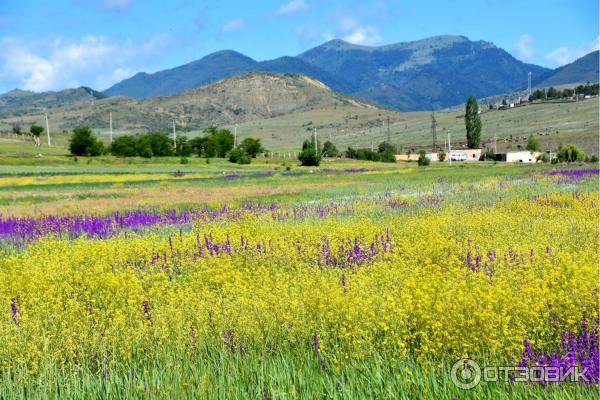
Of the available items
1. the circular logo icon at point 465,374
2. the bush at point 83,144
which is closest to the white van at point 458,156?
the bush at point 83,144

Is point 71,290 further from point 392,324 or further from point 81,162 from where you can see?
point 81,162

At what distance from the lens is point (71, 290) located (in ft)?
30.2

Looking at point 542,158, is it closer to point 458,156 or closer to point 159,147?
point 458,156

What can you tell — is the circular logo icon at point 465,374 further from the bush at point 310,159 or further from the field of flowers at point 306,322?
the bush at point 310,159

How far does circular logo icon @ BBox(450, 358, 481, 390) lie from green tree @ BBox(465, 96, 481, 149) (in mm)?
128730

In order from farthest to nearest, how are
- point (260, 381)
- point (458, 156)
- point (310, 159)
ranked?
point (458, 156) → point (310, 159) → point (260, 381)

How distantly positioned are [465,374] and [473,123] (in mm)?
132432

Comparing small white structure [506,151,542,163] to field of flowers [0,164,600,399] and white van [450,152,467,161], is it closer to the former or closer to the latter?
white van [450,152,467,161]

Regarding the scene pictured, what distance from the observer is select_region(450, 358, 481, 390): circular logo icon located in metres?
5.12

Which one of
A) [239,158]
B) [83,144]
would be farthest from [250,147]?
[83,144]

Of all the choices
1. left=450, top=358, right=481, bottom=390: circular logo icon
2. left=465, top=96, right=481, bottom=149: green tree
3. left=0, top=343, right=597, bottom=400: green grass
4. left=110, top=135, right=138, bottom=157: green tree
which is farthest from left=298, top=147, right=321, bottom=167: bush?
left=450, top=358, right=481, bottom=390: circular logo icon

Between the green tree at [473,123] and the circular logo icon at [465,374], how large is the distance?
128730 mm

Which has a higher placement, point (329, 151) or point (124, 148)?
point (124, 148)

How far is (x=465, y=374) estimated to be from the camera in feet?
17.5
